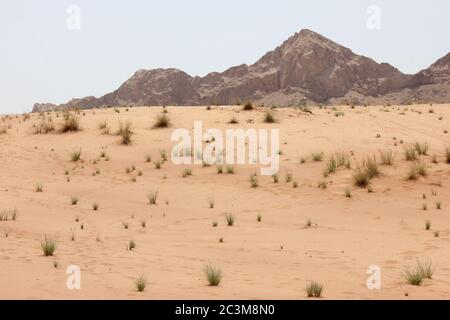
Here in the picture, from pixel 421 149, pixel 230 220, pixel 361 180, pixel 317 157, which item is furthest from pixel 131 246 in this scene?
pixel 421 149

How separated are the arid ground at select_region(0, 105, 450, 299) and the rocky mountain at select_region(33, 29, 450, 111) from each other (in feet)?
174

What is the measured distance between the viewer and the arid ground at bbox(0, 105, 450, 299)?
22.9 feet

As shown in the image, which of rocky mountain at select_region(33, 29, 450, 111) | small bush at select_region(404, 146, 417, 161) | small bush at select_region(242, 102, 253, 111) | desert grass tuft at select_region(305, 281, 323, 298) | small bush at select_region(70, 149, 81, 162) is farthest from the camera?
rocky mountain at select_region(33, 29, 450, 111)

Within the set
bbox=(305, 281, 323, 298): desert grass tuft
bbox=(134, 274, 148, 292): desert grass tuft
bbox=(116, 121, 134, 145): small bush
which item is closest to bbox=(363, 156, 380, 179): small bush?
bbox=(116, 121, 134, 145): small bush

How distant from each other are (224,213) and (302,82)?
6827 cm

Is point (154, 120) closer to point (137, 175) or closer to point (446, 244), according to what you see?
point (137, 175)

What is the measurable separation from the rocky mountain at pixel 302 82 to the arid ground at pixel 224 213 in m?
53.1

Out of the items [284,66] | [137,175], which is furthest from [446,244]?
[284,66]

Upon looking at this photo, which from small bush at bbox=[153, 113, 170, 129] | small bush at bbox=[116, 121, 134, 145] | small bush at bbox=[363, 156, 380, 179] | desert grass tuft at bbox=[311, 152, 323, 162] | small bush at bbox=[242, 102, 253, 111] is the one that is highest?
small bush at bbox=[242, 102, 253, 111]

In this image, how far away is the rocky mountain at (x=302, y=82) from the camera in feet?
251

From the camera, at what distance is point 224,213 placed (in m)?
12.0

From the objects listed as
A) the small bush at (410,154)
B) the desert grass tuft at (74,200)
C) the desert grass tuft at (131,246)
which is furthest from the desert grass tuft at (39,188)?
the small bush at (410,154)

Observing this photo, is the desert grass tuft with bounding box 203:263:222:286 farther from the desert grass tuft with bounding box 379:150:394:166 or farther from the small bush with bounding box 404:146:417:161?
the small bush with bounding box 404:146:417:161

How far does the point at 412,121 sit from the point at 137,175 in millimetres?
12018
